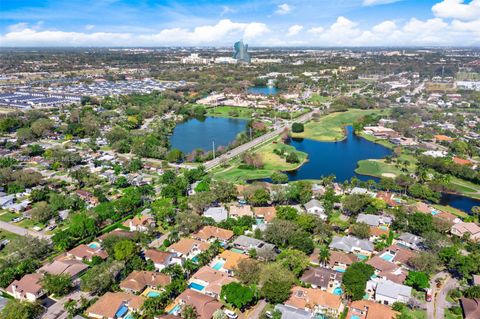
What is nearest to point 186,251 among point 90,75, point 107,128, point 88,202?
point 88,202

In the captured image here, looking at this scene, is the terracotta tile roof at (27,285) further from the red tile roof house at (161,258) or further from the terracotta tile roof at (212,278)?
the terracotta tile roof at (212,278)

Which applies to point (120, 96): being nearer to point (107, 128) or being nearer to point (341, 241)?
point (107, 128)

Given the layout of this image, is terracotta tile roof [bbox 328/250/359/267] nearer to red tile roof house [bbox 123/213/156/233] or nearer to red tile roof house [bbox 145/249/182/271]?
red tile roof house [bbox 145/249/182/271]

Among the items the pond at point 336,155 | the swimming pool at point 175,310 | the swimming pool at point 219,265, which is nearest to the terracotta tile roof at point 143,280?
the swimming pool at point 175,310

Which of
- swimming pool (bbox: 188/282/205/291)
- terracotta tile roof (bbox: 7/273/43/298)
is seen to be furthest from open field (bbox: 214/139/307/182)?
terracotta tile roof (bbox: 7/273/43/298)

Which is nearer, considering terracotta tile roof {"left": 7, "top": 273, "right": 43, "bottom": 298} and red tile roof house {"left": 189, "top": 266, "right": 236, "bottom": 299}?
terracotta tile roof {"left": 7, "top": 273, "right": 43, "bottom": 298}
